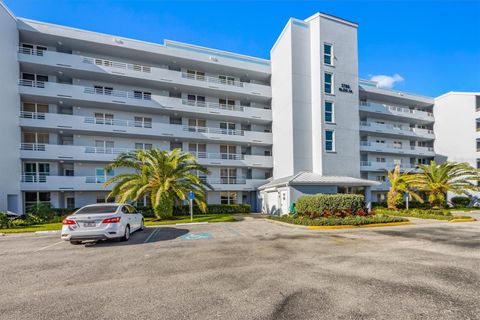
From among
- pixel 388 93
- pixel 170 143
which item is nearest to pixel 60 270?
pixel 170 143

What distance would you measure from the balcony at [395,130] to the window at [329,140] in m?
10.5

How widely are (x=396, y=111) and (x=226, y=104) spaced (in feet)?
82.2

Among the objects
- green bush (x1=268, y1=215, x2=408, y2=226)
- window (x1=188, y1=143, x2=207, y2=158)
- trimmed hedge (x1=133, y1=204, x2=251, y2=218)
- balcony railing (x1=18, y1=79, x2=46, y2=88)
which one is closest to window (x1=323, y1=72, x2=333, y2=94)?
green bush (x1=268, y1=215, x2=408, y2=226)

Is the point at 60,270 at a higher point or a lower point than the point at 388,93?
lower

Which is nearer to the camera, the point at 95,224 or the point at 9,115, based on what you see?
the point at 95,224

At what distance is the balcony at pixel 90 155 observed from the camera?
22094 millimetres

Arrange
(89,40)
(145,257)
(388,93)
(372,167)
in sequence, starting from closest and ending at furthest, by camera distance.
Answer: (145,257) < (89,40) < (372,167) < (388,93)

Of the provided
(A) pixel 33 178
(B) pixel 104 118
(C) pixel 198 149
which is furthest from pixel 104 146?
(C) pixel 198 149

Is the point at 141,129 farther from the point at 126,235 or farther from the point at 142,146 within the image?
the point at 126,235

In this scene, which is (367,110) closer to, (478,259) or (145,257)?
(478,259)

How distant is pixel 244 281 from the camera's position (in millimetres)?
5809

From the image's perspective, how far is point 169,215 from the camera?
20125mm

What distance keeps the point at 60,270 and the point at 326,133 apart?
913 inches

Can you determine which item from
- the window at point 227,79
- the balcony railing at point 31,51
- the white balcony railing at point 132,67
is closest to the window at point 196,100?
the white balcony railing at point 132,67
